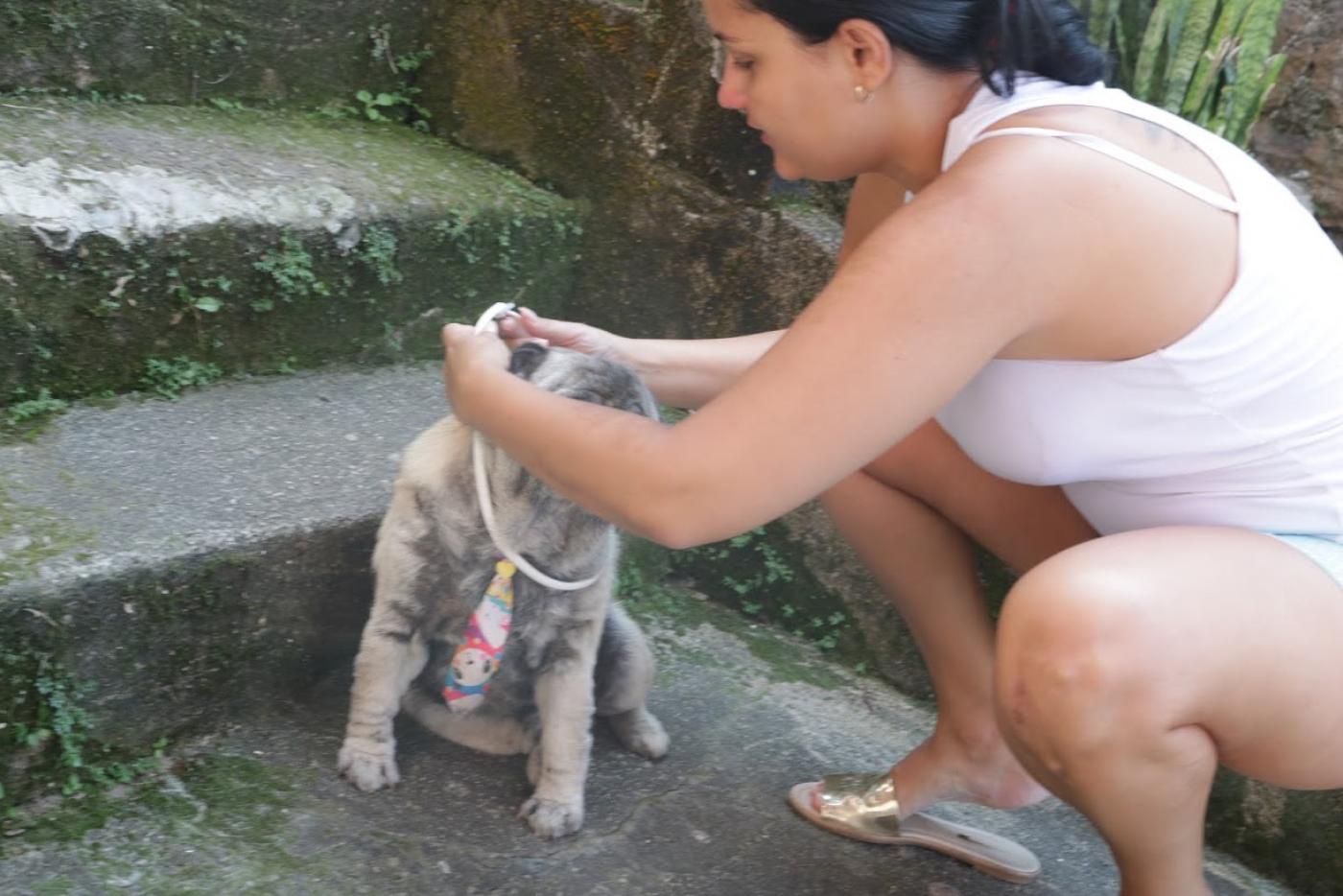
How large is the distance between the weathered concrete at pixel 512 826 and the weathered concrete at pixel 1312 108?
2.16m

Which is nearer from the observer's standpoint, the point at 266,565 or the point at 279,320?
the point at 266,565

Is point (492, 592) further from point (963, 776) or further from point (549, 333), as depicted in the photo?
point (963, 776)

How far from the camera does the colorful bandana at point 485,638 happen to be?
→ 7.05 ft

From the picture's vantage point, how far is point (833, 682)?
2971 mm

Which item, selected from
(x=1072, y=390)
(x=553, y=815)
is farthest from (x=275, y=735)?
(x=1072, y=390)

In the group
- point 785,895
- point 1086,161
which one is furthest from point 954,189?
point 785,895

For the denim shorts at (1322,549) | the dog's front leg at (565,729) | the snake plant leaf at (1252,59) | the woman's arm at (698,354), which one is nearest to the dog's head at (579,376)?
the woman's arm at (698,354)

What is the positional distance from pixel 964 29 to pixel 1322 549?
2.90 ft

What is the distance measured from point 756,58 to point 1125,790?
110 cm

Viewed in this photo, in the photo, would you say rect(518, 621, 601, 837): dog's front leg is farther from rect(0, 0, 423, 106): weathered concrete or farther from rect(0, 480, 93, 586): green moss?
rect(0, 0, 423, 106): weathered concrete

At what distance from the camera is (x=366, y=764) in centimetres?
226

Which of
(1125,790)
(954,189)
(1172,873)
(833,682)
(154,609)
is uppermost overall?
(954,189)

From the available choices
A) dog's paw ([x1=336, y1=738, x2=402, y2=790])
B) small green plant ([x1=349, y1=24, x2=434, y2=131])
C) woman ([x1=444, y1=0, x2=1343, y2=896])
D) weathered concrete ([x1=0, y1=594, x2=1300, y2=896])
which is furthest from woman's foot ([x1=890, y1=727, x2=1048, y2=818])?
small green plant ([x1=349, y1=24, x2=434, y2=131])

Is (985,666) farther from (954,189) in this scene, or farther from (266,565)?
(266,565)
